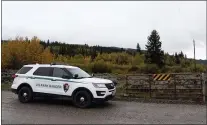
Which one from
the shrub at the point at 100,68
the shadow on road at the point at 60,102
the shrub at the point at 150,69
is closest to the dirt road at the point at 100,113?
the shadow on road at the point at 60,102

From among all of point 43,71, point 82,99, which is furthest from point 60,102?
point 82,99

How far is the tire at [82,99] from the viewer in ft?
39.4

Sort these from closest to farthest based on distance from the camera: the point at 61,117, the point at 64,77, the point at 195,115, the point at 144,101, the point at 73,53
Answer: the point at 61,117 < the point at 195,115 < the point at 64,77 < the point at 144,101 < the point at 73,53

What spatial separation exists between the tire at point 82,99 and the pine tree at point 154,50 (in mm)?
74124

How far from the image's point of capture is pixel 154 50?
8912 centimetres

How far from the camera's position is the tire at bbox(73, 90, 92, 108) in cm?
1202

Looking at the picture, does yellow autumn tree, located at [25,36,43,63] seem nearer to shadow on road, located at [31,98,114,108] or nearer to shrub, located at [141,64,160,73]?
shrub, located at [141,64,160,73]

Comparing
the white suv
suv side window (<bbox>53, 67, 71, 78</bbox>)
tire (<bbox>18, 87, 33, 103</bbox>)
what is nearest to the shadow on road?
tire (<bbox>18, 87, 33, 103</bbox>)

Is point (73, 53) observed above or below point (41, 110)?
above

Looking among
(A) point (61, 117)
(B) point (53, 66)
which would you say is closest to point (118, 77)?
(B) point (53, 66)

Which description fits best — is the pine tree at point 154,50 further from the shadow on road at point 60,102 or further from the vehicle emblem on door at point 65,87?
the vehicle emblem on door at point 65,87

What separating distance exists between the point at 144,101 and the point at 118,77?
4.08 metres

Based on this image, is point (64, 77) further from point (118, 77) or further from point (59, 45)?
point (59, 45)

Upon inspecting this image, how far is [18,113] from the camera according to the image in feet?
35.1
